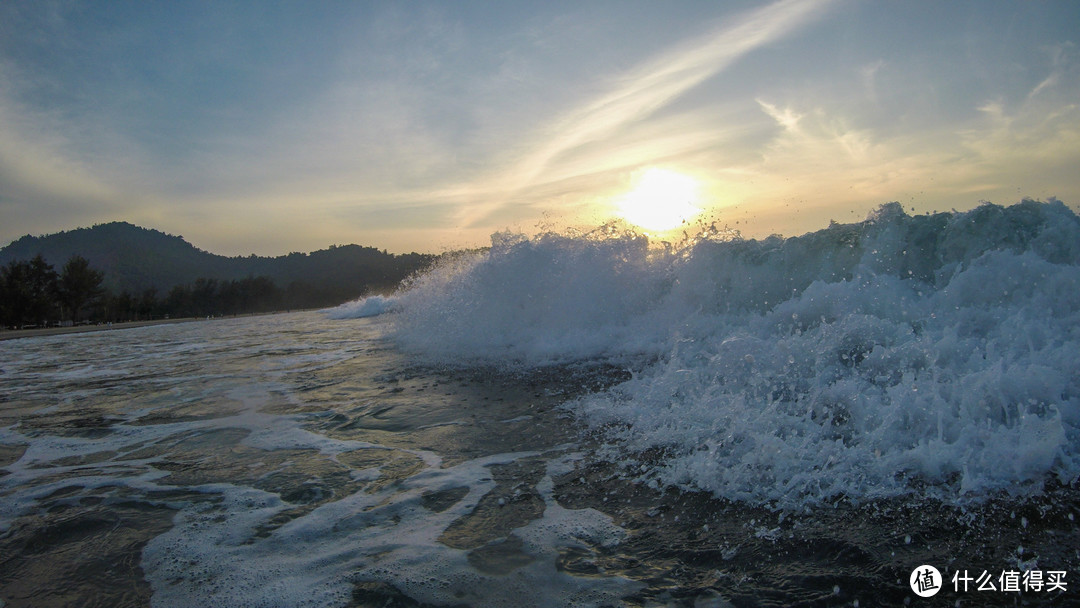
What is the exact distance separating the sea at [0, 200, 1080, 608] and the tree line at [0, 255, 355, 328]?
44649mm

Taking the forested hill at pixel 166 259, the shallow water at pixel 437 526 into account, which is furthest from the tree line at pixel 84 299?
the shallow water at pixel 437 526

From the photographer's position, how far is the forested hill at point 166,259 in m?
126

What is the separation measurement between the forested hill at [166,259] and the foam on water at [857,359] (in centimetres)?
10859

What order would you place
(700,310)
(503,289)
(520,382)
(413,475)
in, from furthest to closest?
1. (503,289)
2. (700,310)
3. (520,382)
4. (413,475)

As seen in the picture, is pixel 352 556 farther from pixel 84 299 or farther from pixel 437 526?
pixel 84 299

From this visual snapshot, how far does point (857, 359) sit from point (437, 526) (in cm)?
415

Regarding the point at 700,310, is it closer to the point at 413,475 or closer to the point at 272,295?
the point at 413,475

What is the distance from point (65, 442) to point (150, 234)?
195912 mm

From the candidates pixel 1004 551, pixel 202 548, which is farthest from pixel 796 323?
pixel 202 548

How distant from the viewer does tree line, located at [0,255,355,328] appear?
40688 millimetres

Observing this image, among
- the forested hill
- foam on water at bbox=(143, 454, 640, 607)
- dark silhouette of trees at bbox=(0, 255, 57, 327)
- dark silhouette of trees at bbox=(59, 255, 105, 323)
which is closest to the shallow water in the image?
foam on water at bbox=(143, 454, 640, 607)

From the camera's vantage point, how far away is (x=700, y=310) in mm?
9797

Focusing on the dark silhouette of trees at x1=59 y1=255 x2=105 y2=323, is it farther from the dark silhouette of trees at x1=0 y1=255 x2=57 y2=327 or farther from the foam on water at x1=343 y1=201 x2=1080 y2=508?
the foam on water at x1=343 y1=201 x2=1080 y2=508

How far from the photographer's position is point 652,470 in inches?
163
